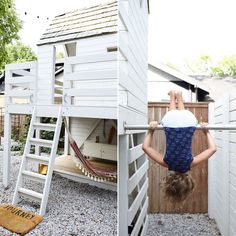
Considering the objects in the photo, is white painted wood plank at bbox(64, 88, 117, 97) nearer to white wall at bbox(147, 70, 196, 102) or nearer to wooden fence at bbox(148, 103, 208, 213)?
wooden fence at bbox(148, 103, 208, 213)

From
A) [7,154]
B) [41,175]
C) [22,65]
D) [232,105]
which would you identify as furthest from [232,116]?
[7,154]

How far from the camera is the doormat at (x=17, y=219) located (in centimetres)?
137

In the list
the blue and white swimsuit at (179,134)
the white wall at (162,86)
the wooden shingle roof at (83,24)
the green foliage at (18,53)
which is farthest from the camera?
the white wall at (162,86)

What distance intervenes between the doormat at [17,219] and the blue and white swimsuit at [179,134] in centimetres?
100

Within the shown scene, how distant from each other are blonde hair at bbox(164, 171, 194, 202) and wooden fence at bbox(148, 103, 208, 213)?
993 mm

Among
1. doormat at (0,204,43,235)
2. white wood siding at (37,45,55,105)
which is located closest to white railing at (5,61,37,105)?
white wood siding at (37,45,55,105)

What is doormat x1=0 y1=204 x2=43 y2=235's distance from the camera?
137 centimetres

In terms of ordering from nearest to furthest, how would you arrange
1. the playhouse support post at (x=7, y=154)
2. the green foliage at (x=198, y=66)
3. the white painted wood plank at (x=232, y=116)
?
the white painted wood plank at (x=232, y=116) → the playhouse support post at (x=7, y=154) → the green foliage at (x=198, y=66)

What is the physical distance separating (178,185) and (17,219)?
106cm

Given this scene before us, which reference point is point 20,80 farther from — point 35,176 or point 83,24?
point 35,176

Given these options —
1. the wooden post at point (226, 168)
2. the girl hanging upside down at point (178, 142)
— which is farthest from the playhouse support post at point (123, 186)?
the wooden post at point (226, 168)

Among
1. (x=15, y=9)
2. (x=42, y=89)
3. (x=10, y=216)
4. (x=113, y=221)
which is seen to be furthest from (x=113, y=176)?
(x=15, y=9)

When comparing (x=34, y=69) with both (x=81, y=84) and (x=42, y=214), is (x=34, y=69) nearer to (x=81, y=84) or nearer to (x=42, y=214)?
(x=81, y=84)

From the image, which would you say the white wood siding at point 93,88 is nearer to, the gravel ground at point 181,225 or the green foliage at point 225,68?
the gravel ground at point 181,225
